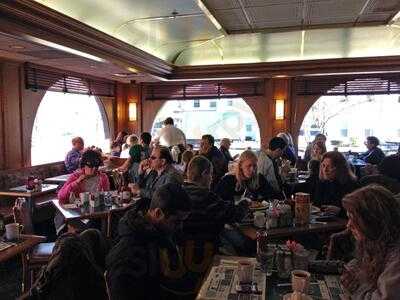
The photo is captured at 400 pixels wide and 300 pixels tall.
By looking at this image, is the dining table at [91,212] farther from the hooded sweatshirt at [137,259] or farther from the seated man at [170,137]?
the seated man at [170,137]

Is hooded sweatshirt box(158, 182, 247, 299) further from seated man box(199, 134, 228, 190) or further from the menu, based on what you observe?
seated man box(199, 134, 228, 190)

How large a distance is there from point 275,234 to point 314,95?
647 centimetres

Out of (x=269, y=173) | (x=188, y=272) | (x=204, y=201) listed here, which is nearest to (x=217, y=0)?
(x=269, y=173)

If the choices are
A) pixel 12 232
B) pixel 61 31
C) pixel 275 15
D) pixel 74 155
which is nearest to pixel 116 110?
pixel 74 155

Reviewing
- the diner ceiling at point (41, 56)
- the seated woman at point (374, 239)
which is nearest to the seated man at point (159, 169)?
the diner ceiling at point (41, 56)

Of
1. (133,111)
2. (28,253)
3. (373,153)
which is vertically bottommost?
(28,253)

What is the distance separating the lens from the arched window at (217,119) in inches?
374

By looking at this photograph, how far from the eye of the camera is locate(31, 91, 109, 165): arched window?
24.3 ft

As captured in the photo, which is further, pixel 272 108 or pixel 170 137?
pixel 272 108

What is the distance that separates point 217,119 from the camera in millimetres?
9828

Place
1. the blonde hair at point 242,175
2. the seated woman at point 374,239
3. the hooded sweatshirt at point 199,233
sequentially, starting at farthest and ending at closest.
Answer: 1. the blonde hair at point 242,175
2. the hooded sweatshirt at point 199,233
3. the seated woman at point 374,239

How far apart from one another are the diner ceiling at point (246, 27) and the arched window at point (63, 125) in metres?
2.32

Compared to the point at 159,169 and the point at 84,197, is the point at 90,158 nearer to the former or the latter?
the point at 84,197

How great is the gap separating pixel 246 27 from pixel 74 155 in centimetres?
374
